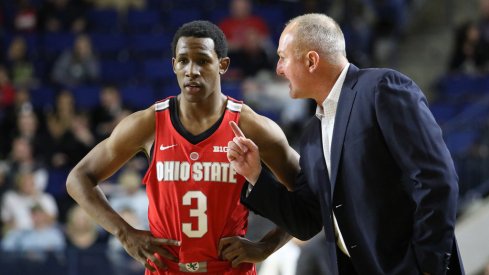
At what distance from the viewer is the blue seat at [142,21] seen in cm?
1274

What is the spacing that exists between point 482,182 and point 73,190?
18.9ft

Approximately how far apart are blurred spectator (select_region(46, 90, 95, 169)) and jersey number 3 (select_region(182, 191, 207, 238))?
6.09 meters

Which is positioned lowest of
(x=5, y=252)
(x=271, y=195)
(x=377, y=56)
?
(x=5, y=252)

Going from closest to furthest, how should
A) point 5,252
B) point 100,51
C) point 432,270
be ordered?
point 432,270
point 5,252
point 100,51

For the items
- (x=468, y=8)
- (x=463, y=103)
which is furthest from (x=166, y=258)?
(x=468, y=8)

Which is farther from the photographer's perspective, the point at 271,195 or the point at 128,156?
the point at 128,156

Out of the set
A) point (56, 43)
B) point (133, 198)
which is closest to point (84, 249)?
point (133, 198)

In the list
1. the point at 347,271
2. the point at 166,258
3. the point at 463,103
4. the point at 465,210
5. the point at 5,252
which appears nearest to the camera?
the point at 347,271

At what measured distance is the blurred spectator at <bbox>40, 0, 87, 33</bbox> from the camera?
12594 mm

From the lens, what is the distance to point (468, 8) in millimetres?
13047

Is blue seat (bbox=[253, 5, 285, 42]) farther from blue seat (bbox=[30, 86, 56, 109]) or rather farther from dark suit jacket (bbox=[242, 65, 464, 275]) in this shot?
dark suit jacket (bbox=[242, 65, 464, 275])

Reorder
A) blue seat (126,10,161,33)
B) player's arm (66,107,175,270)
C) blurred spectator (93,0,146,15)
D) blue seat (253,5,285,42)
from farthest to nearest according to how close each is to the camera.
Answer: blurred spectator (93,0,146,15) → blue seat (126,10,161,33) → blue seat (253,5,285,42) → player's arm (66,107,175,270)

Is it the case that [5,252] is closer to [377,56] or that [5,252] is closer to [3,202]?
[3,202]

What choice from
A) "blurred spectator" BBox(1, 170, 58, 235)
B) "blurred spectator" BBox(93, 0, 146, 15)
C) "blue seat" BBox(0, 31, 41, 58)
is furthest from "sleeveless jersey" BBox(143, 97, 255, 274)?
"blurred spectator" BBox(93, 0, 146, 15)
